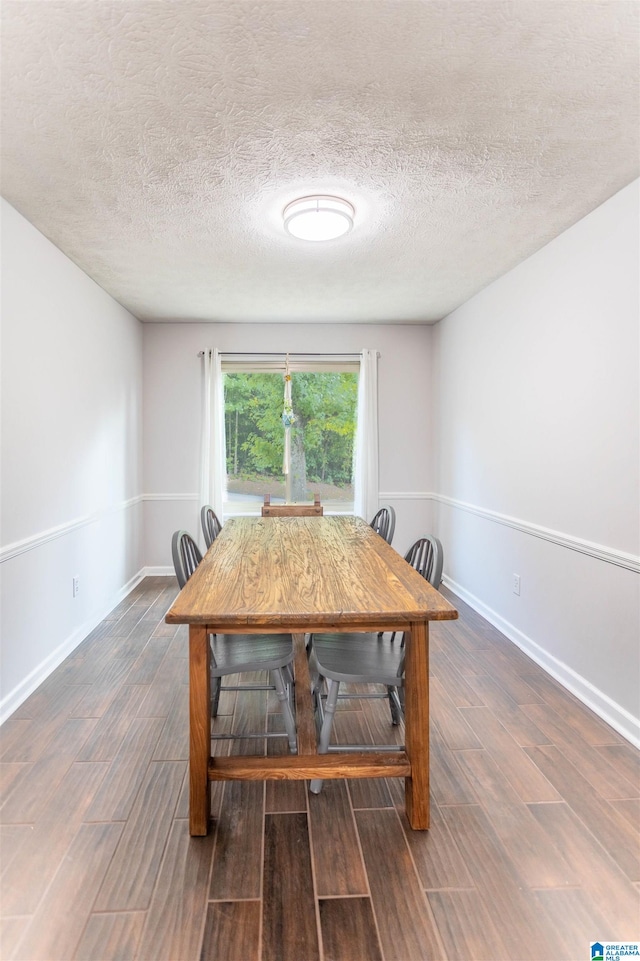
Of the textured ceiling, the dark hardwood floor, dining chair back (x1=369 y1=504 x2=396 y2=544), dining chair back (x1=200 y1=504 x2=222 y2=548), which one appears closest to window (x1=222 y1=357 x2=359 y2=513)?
dining chair back (x1=369 y1=504 x2=396 y2=544)

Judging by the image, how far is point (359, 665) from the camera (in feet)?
6.27

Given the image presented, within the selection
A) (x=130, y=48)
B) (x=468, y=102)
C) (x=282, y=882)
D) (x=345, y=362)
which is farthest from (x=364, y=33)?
(x=345, y=362)

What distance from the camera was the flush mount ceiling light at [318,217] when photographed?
232 cm

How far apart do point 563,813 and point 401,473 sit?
345 cm

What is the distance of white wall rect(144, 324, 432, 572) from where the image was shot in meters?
4.75

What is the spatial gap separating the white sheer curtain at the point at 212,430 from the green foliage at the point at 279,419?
0.59 ft

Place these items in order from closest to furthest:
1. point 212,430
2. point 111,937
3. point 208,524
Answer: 1. point 111,937
2. point 208,524
3. point 212,430

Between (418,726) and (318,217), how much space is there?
2.19 metres

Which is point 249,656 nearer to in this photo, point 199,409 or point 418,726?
point 418,726

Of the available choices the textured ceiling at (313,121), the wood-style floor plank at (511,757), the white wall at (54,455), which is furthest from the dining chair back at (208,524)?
the wood-style floor plank at (511,757)

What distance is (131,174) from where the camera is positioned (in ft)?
6.94

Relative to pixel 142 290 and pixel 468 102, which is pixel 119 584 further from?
pixel 468 102

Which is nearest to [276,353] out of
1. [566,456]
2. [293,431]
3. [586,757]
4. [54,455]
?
[293,431]

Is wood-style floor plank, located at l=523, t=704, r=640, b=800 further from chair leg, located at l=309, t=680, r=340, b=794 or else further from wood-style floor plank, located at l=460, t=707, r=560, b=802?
chair leg, located at l=309, t=680, r=340, b=794
